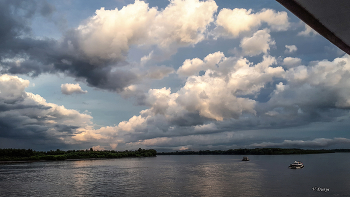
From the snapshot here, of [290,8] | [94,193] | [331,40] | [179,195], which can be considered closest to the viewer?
[290,8]

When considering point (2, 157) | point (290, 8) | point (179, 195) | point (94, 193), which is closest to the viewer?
point (290, 8)

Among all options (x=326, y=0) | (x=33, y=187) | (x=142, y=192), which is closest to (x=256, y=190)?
(x=142, y=192)

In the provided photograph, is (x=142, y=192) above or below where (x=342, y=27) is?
below

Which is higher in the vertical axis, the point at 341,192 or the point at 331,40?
the point at 331,40

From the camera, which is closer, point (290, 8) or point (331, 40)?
point (290, 8)

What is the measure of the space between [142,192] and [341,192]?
38.2 m

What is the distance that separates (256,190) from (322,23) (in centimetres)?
4863

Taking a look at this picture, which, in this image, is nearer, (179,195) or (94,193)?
(179,195)

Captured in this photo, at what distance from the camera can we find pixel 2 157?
144 metres

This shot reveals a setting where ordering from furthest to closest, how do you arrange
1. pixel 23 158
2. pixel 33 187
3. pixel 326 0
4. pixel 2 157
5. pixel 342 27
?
pixel 23 158 < pixel 2 157 < pixel 33 187 < pixel 342 27 < pixel 326 0

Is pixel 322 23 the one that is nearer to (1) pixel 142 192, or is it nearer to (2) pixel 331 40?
(2) pixel 331 40

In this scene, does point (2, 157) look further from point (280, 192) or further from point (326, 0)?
point (326, 0)

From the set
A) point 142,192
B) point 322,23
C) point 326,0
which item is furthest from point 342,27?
point 142,192

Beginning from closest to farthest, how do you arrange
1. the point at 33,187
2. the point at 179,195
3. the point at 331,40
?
the point at 331,40 < the point at 179,195 < the point at 33,187
